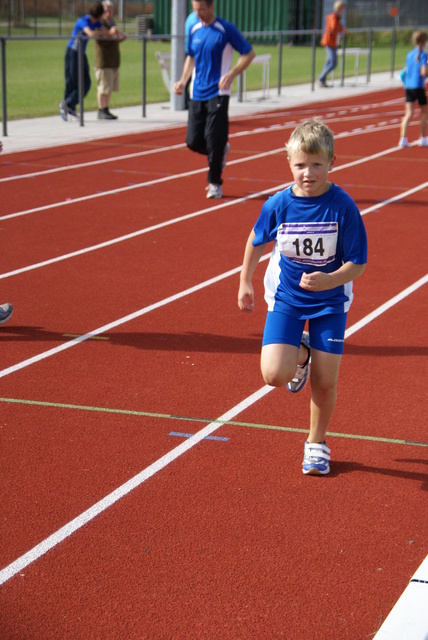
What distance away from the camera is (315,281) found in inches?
176

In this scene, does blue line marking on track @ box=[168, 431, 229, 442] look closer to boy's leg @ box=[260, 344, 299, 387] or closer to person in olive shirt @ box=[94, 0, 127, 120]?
boy's leg @ box=[260, 344, 299, 387]

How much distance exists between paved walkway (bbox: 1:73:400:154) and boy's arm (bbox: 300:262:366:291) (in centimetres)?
1207

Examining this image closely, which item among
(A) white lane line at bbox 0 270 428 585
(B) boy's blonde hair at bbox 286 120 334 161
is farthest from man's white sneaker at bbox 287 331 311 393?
(B) boy's blonde hair at bbox 286 120 334 161

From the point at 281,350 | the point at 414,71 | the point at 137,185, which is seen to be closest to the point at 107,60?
the point at 414,71

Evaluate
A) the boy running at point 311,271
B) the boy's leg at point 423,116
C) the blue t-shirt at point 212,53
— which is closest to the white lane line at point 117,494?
the boy running at point 311,271

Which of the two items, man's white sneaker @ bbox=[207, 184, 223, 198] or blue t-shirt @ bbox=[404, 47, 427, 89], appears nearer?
man's white sneaker @ bbox=[207, 184, 223, 198]

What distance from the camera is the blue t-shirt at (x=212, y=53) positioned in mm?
11594

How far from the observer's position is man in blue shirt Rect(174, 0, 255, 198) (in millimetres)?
11586

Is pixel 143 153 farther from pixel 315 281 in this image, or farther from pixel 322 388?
pixel 315 281

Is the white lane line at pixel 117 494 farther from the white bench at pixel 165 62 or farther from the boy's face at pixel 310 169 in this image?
the white bench at pixel 165 62

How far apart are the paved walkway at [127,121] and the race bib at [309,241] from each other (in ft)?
39.0

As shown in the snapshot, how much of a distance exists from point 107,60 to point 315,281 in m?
15.7

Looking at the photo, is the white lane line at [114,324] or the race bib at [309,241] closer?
the race bib at [309,241]

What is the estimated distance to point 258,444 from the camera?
5.10m
